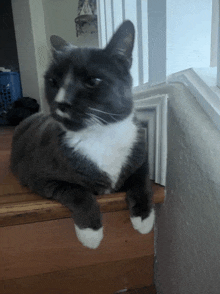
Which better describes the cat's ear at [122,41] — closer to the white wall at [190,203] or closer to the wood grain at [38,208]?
the white wall at [190,203]

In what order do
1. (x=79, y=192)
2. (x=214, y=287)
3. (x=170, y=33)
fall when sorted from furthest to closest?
(x=170, y=33) < (x=79, y=192) < (x=214, y=287)

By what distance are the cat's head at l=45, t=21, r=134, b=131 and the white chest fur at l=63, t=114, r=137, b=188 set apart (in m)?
0.04

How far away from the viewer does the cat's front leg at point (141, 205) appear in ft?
2.09

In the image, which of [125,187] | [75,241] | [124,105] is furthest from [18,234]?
[124,105]

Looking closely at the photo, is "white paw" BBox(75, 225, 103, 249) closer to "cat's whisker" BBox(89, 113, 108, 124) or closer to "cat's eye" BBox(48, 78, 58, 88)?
"cat's whisker" BBox(89, 113, 108, 124)

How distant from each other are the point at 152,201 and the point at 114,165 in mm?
163

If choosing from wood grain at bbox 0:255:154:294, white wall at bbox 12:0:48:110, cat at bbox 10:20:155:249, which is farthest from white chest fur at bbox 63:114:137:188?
white wall at bbox 12:0:48:110

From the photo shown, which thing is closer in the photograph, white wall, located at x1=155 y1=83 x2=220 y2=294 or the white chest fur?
white wall, located at x1=155 y1=83 x2=220 y2=294

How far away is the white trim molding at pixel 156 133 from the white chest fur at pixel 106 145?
11cm

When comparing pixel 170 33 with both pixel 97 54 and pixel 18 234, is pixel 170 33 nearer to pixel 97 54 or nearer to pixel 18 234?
pixel 97 54

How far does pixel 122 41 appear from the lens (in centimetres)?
58

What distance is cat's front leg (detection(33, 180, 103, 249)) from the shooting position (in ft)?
1.88

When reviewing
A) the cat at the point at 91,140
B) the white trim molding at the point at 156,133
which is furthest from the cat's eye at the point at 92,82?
the white trim molding at the point at 156,133

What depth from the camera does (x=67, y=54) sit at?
0.60 metres
